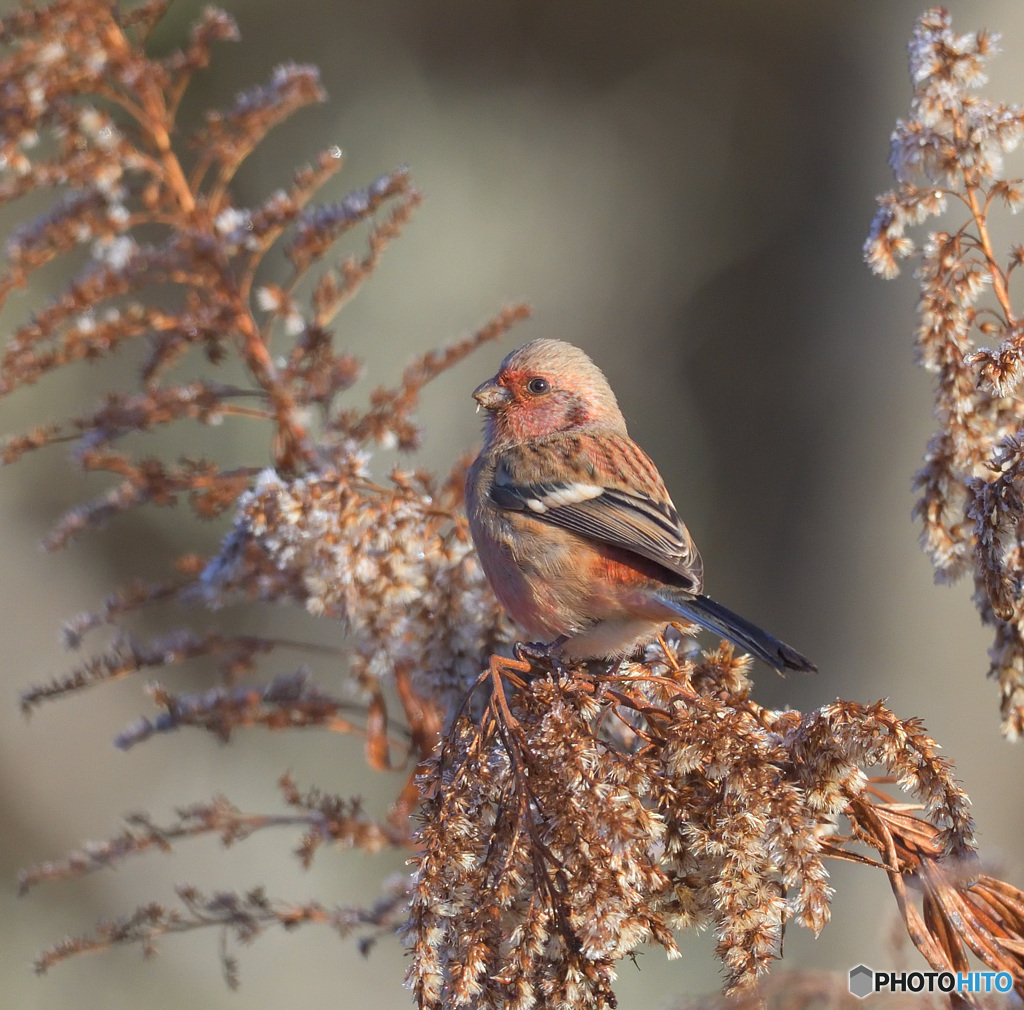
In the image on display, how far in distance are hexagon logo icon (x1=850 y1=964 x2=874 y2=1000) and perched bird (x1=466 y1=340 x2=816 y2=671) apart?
611mm

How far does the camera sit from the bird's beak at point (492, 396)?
2871 mm

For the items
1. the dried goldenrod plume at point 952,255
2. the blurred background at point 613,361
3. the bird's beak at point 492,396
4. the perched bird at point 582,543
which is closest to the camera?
the dried goldenrod plume at point 952,255

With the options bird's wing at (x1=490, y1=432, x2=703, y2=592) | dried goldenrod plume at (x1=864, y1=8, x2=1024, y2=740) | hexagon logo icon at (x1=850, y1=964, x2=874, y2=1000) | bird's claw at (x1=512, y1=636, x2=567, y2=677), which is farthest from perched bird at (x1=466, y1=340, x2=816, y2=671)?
hexagon logo icon at (x1=850, y1=964, x2=874, y2=1000)

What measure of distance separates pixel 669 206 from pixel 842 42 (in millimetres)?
936

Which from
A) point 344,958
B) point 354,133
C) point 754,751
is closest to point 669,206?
point 354,133

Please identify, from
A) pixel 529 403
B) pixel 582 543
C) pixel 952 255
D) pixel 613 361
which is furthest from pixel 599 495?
pixel 613 361

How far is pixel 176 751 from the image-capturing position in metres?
4.38

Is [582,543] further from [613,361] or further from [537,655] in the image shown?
[613,361]

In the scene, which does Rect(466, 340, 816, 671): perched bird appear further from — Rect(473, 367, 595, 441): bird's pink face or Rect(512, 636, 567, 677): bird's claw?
Rect(512, 636, 567, 677): bird's claw

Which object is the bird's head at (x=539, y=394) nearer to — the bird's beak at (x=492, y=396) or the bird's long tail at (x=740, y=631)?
the bird's beak at (x=492, y=396)

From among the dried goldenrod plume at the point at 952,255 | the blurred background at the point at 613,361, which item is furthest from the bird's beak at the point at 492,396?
Result: the blurred background at the point at 613,361

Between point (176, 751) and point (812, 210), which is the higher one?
point (812, 210)

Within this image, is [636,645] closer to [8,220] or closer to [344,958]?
[344,958]

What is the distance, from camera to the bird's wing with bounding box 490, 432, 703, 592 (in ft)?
8.05
